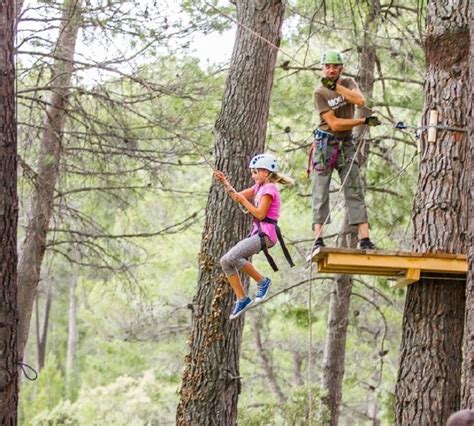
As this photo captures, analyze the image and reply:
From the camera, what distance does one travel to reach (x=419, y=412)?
6.40 metres

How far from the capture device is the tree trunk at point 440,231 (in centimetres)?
639

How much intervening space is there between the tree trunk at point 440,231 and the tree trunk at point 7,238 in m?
2.66

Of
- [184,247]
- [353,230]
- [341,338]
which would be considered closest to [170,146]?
[353,230]

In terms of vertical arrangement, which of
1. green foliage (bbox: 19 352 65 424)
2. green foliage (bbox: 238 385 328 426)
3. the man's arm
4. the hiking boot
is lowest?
green foliage (bbox: 19 352 65 424)

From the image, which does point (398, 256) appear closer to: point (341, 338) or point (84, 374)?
point (341, 338)

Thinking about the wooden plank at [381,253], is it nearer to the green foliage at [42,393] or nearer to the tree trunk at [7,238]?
the tree trunk at [7,238]

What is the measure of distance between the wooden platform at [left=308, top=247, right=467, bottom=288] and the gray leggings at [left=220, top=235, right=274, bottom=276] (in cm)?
42

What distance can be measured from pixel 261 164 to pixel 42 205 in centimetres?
530

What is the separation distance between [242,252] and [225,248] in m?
0.90

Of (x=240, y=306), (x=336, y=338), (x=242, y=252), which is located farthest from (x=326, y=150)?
(x=336, y=338)

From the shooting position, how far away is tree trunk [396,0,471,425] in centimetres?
639

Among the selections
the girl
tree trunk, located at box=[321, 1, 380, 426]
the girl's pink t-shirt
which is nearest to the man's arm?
the girl

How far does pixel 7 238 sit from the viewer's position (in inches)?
219

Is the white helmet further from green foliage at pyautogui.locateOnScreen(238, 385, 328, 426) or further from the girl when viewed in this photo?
green foliage at pyautogui.locateOnScreen(238, 385, 328, 426)
